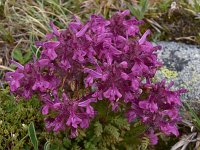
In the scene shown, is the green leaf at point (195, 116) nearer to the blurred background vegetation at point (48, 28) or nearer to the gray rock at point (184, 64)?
the blurred background vegetation at point (48, 28)

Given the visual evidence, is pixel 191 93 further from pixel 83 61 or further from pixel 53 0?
pixel 53 0

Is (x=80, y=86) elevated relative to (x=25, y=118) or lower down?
elevated

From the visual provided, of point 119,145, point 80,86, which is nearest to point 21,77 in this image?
point 80,86

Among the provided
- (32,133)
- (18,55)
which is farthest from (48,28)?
(32,133)

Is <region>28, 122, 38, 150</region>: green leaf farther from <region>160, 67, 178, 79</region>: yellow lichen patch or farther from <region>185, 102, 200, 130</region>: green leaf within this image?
<region>160, 67, 178, 79</region>: yellow lichen patch

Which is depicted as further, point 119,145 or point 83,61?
point 119,145

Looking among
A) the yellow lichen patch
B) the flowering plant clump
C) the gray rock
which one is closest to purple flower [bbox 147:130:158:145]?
the flowering plant clump
